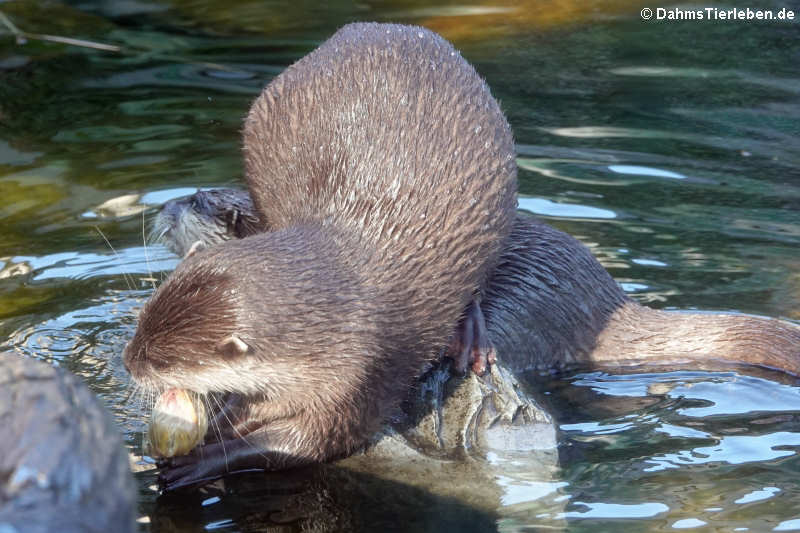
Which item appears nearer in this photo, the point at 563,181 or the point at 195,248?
the point at 195,248

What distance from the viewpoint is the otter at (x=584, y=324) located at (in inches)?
158

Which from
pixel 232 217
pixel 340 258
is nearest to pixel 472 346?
pixel 340 258

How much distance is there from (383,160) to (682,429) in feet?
3.84

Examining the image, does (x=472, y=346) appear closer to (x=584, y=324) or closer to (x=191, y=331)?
(x=584, y=324)

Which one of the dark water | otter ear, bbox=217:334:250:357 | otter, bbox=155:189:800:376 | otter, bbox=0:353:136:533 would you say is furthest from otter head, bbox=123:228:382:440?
otter, bbox=0:353:136:533

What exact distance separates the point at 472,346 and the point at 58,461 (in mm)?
1854

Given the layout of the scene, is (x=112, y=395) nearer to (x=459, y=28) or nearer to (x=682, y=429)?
(x=682, y=429)

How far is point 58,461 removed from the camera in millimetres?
1918

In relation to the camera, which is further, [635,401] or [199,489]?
[635,401]

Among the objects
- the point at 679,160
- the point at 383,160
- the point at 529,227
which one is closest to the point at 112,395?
the point at 383,160

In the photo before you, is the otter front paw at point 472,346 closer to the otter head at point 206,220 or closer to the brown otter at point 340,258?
the brown otter at point 340,258

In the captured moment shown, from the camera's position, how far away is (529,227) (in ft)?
13.8

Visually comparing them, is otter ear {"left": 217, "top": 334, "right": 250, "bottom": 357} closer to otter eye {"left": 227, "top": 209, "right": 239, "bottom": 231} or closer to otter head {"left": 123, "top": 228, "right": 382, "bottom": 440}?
otter head {"left": 123, "top": 228, "right": 382, "bottom": 440}

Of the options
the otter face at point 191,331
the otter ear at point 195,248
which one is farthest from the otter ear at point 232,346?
the otter ear at point 195,248
